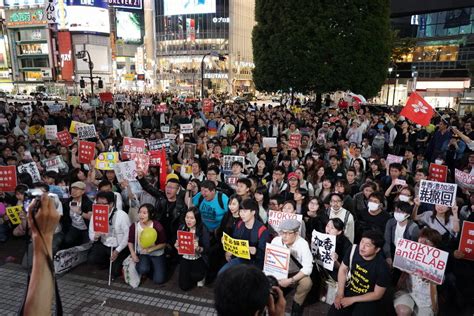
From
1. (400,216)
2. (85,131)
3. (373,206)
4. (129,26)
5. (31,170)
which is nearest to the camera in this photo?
(400,216)

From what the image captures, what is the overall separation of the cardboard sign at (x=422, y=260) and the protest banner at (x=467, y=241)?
3.53ft

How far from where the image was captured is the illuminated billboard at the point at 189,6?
74562 millimetres

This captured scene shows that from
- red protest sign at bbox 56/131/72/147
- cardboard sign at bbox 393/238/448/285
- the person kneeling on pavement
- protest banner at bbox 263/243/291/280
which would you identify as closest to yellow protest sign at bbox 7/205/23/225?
red protest sign at bbox 56/131/72/147

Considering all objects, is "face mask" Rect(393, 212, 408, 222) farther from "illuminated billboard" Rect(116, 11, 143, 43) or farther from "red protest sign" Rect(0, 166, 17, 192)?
"illuminated billboard" Rect(116, 11, 143, 43)

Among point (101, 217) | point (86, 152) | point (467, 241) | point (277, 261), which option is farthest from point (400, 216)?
point (86, 152)

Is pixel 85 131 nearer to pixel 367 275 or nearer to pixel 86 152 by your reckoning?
pixel 86 152

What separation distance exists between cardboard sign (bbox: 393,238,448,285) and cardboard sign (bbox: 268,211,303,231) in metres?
1.45

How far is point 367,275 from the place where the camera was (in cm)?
425

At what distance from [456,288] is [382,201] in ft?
5.35

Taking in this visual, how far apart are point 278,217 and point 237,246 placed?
84 centimetres

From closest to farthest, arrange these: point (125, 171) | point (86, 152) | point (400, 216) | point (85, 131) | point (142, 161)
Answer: point (400, 216) → point (125, 171) → point (142, 161) → point (86, 152) → point (85, 131)

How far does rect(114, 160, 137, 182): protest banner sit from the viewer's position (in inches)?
275

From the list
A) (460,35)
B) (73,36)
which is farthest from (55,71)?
(460,35)

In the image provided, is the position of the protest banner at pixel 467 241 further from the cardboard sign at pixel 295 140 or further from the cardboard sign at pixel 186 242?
the cardboard sign at pixel 295 140
